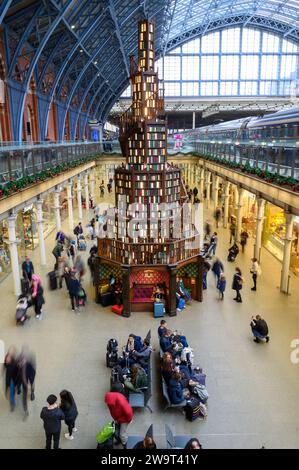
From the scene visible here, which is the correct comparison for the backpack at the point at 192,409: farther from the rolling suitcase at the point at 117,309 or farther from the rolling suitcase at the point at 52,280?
the rolling suitcase at the point at 52,280

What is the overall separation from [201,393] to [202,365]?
5.21 ft

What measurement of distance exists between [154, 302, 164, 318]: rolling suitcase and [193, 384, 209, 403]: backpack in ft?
14.8

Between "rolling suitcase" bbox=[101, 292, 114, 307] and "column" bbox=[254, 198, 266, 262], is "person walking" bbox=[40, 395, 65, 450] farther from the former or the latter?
"column" bbox=[254, 198, 266, 262]

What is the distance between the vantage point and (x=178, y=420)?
25.6 ft

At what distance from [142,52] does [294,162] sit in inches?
287

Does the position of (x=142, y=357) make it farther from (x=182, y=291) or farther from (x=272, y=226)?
(x=272, y=226)

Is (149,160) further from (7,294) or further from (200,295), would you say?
(7,294)

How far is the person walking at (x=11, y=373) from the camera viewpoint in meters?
7.80

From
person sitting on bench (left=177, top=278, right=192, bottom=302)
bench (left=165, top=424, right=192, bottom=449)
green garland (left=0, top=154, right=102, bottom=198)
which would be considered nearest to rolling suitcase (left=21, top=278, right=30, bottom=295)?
green garland (left=0, top=154, right=102, bottom=198)

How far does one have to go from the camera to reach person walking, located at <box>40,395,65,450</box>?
660 cm

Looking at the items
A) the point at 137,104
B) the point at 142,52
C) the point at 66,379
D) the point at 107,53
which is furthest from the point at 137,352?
the point at 107,53
